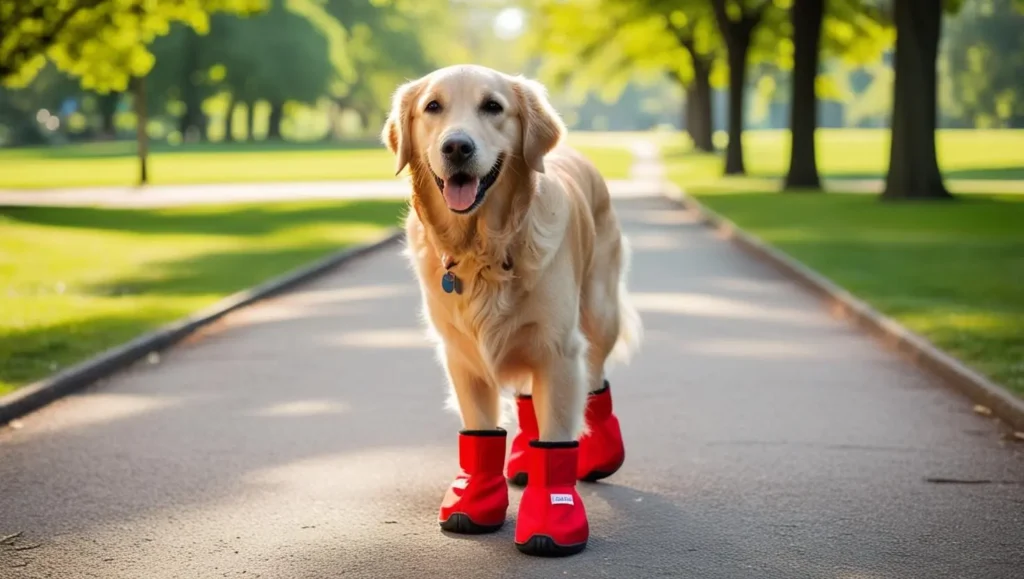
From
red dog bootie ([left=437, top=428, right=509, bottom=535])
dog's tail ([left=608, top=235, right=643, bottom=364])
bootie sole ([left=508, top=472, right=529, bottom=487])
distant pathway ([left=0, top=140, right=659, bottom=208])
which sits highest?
dog's tail ([left=608, top=235, right=643, bottom=364])

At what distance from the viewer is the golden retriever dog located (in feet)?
16.1

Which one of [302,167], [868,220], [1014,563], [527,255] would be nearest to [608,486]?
[527,255]

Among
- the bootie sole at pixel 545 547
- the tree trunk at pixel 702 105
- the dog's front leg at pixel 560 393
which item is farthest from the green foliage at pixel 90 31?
the tree trunk at pixel 702 105

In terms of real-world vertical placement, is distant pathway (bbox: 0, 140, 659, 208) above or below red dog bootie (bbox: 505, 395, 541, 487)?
below

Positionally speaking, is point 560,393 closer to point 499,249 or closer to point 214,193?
point 499,249

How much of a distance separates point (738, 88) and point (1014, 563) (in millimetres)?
38471

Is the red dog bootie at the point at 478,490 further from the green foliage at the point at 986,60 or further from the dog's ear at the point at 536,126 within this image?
the green foliage at the point at 986,60

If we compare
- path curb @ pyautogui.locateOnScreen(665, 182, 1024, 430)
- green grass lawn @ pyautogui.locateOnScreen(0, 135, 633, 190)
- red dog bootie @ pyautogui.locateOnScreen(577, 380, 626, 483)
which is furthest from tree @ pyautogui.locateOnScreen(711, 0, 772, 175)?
red dog bootie @ pyautogui.locateOnScreen(577, 380, 626, 483)

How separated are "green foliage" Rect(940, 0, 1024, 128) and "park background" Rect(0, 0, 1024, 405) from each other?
0.51 feet

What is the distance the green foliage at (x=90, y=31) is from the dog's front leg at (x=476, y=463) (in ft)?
81.0

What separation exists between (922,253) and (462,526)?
13181 mm

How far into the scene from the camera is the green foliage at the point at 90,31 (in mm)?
28297

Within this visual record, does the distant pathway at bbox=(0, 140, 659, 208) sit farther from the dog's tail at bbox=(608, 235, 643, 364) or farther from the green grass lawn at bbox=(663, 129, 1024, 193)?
the dog's tail at bbox=(608, 235, 643, 364)

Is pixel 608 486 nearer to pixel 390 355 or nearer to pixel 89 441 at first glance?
pixel 89 441
